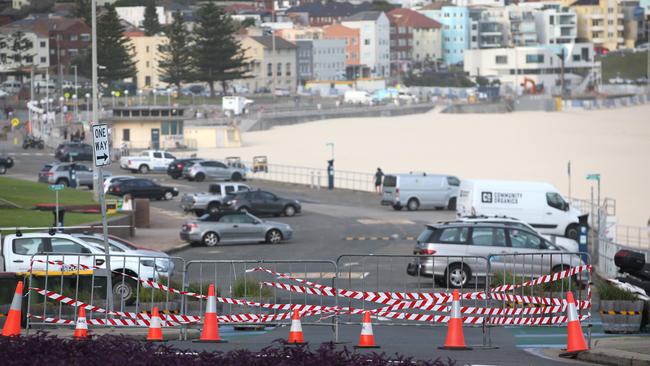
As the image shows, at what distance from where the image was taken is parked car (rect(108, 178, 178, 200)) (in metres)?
51.2

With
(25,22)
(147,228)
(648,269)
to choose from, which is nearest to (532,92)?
(25,22)

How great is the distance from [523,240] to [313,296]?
556 centimetres

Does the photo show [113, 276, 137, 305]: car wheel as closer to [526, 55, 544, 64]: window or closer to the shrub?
the shrub

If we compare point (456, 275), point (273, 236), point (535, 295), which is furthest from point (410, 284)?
point (273, 236)

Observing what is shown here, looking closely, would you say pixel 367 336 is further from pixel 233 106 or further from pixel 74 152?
pixel 233 106

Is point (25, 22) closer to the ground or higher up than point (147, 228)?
higher up

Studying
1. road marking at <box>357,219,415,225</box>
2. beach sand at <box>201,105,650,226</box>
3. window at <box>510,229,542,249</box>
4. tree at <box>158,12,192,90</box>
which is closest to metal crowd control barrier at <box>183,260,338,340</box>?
window at <box>510,229,542,249</box>

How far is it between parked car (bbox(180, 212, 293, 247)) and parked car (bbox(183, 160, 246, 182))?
24421 mm

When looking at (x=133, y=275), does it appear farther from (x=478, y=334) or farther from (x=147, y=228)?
(x=147, y=228)

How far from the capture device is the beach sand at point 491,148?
68562 millimetres

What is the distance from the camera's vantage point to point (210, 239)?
36.6 meters

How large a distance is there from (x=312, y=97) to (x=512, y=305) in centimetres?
13669

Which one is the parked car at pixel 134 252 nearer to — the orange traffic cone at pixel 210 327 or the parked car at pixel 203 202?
the orange traffic cone at pixel 210 327

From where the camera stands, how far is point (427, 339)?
62.0 feet
